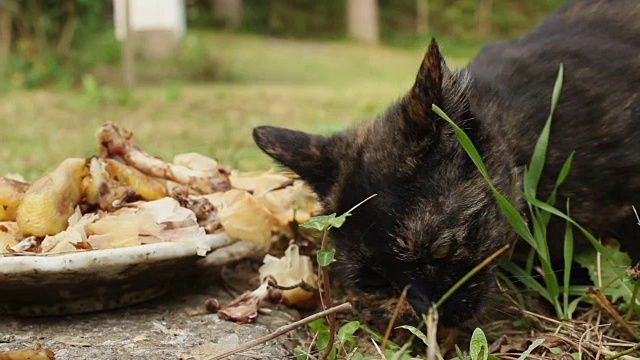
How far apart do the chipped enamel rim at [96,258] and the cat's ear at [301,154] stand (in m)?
0.28

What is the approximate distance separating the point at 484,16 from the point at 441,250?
1711 cm

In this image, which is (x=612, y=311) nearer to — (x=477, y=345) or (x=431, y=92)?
(x=477, y=345)

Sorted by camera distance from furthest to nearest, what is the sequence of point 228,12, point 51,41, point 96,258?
point 228,12 < point 51,41 < point 96,258

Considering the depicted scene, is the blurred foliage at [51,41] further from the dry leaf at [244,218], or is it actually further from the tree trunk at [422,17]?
the tree trunk at [422,17]

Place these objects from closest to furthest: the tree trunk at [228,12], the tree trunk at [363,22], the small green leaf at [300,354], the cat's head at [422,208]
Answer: the small green leaf at [300,354] < the cat's head at [422,208] < the tree trunk at [363,22] < the tree trunk at [228,12]

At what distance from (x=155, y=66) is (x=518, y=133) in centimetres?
694

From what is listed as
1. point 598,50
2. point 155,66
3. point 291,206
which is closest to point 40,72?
point 155,66

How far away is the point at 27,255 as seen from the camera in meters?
1.43

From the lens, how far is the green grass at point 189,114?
3.53 metres

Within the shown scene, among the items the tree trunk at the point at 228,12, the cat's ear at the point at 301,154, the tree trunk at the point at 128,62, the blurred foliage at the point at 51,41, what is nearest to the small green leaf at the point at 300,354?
the cat's ear at the point at 301,154

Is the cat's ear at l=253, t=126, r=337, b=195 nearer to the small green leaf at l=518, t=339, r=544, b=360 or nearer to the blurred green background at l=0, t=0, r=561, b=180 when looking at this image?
the blurred green background at l=0, t=0, r=561, b=180

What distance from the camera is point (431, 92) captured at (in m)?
1.45

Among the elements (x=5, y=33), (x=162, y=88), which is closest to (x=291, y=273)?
(x=5, y=33)

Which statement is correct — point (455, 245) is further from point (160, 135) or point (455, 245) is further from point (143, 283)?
point (160, 135)
